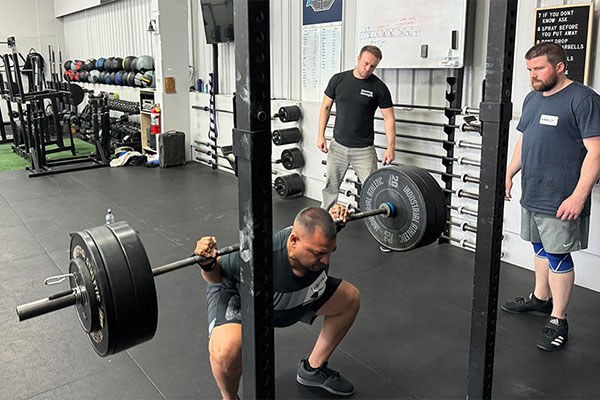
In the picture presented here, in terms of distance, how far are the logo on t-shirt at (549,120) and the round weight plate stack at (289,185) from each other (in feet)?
9.48

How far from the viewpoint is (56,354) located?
2.42 m

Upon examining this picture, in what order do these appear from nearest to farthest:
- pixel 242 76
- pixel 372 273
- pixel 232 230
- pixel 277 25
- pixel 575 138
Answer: pixel 242 76, pixel 575 138, pixel 372 273, pixel 232 230, pixel 277 25

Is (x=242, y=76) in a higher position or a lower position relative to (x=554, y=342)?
higher

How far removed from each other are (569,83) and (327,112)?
1899mm

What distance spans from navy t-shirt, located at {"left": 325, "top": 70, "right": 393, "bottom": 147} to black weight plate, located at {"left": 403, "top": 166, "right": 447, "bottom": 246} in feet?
6.18

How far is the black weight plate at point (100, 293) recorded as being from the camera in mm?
1192

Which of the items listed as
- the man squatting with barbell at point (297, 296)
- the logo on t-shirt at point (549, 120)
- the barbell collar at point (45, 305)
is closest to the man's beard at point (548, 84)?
the logo on t-shirt at point (549, 120)

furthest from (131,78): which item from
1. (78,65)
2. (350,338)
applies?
(350,338)

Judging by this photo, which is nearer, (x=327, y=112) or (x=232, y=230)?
(x=327, y=112)

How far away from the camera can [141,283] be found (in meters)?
1.22

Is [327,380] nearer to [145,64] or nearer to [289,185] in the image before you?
[289,185]

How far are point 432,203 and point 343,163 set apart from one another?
6.89 ft

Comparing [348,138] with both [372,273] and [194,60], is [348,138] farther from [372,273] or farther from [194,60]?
[194,60]

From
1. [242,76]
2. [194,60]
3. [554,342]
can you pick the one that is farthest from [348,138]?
[194,60]
